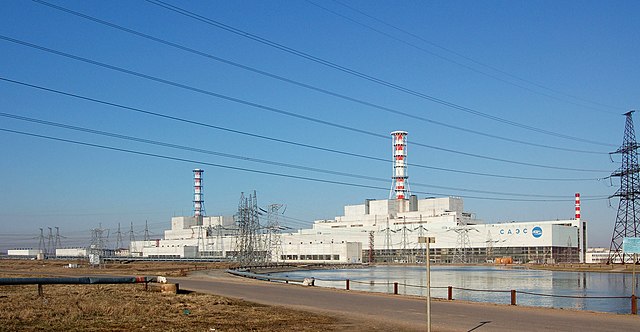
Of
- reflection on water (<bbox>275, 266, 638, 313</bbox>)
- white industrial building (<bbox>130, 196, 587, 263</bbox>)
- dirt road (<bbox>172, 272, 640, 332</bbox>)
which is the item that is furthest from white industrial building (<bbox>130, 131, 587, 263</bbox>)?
dirt road (<bbox>172, 272, 640, 332</bbox>)

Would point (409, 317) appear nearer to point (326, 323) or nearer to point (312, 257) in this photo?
point (326, 323)

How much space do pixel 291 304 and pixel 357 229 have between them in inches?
5809

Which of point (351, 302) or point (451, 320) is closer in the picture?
point (451, 320)

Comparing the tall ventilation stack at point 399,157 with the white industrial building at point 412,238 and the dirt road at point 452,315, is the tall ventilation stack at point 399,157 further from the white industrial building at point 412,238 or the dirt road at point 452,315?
the dirt road at point 452,315

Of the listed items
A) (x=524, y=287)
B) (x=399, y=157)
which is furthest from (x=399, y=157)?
(x=524, y=287)

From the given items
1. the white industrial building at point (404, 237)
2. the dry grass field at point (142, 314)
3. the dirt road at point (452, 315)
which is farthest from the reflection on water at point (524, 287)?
the white industrial building at point (404, 237)

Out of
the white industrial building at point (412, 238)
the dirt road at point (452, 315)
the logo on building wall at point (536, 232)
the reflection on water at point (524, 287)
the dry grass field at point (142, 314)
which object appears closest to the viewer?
the dry grass field at point (142, 314)

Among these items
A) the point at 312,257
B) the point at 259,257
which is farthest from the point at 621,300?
the point at 312,257

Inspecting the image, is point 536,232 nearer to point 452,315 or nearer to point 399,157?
point 399,157

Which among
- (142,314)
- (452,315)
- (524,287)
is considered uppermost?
(142,314)

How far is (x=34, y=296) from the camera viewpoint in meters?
25.2

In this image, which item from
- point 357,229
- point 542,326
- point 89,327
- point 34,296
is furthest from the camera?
point 357,229

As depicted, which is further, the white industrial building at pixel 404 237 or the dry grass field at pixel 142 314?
the white industrial building at pixel 404 237

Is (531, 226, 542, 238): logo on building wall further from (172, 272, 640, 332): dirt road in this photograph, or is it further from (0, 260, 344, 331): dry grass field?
(0, 260, 344, 331): dry grass field
